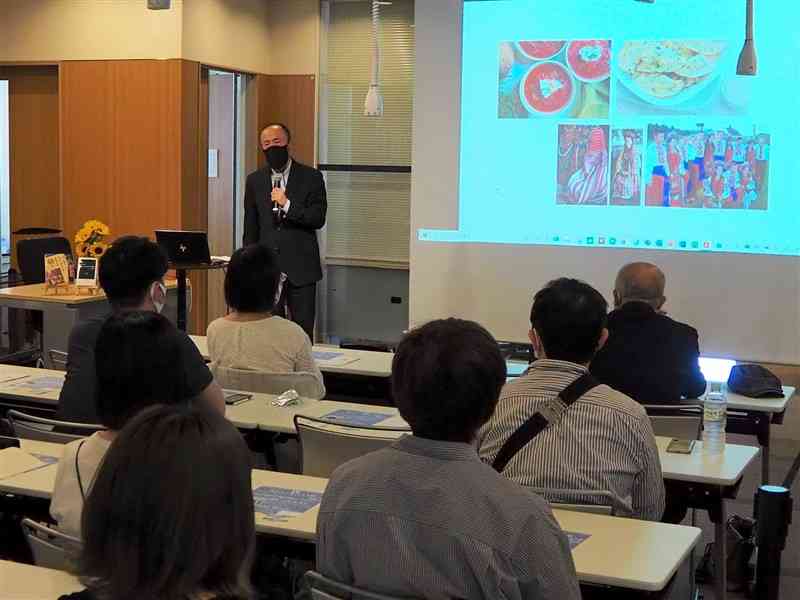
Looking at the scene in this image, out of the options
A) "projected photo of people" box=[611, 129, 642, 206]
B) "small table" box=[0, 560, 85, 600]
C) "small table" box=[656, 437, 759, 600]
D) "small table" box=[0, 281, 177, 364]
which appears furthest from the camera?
"projected photo of people" box=[611, 129, 642, 206]

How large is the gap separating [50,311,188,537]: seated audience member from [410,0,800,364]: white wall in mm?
5084

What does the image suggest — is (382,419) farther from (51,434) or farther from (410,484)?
(410,484)

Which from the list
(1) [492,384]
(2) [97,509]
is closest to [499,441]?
(1) [492,384]

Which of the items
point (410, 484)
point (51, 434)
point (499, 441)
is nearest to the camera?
point (410, 484)

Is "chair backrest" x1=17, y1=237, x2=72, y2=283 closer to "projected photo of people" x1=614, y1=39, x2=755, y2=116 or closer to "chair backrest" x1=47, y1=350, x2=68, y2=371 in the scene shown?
"chair backrest" x1=47, y1=350, x2=68, y2=371

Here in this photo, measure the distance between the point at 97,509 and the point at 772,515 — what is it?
2.57 meters

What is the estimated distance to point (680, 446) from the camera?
3.48 meters

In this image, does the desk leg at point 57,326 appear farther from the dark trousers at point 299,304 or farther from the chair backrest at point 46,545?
the chair backrest at point 46,545

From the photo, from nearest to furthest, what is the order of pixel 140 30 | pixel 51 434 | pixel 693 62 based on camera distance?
1. pixel 51 434
2. pixel 693 62
3. pixel 140 30

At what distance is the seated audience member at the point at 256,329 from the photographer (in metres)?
4.20

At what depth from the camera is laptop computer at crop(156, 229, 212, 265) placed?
668 cm

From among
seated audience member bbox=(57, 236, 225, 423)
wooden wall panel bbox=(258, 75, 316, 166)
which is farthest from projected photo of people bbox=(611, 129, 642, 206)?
seated audience member bbox=(57, 236, 225, 423)

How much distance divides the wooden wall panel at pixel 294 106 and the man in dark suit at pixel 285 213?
5.56 ft

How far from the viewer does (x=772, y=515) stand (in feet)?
11.0
